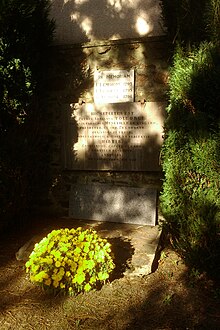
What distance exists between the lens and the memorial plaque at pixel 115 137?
16.2 feet

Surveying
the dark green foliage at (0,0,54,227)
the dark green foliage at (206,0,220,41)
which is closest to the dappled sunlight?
the dark green foliage at (0,0,54,227)

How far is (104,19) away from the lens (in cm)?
538

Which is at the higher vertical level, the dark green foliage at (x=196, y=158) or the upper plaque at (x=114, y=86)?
the upper plaque at (x=114, y=86)

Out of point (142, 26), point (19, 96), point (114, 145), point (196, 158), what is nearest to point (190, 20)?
point (142, 26)

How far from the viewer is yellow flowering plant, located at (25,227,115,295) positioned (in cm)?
308

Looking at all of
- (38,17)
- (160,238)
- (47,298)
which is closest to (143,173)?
(160,238)

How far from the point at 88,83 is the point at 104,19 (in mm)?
1139

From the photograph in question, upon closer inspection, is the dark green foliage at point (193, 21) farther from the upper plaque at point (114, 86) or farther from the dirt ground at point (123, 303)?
the dirt ground at point (123, 303)

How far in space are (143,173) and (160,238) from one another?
3.84 feet

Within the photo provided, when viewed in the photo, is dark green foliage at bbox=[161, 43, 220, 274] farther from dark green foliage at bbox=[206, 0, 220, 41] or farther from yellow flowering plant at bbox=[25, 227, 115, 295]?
yellow flowering plant at bbox=[25, 227, 115, 295]

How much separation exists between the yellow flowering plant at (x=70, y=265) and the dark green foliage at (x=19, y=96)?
4.51 feet

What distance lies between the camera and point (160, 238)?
4.23m

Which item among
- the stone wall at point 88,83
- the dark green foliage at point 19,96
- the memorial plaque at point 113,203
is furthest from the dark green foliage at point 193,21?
the memorial plaque at point 113,203

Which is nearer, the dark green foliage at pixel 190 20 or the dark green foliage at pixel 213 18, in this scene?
the dark green foliage at pixel 213 18
